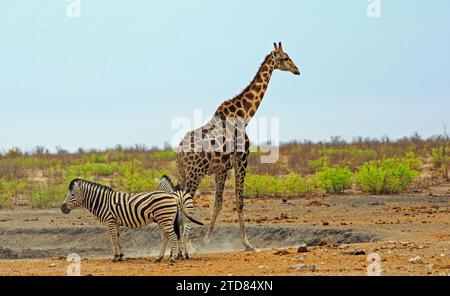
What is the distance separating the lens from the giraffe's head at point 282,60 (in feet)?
57.7

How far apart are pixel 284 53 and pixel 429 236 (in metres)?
3.89

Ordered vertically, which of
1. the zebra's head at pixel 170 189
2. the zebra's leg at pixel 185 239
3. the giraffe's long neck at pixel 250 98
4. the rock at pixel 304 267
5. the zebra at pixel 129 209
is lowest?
the rock at pixel 304 267

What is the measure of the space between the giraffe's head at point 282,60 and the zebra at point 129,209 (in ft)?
11.8

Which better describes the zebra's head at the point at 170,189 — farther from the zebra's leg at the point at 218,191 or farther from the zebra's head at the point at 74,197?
the zebra's head at the point at 74,197

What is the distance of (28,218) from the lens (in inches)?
864

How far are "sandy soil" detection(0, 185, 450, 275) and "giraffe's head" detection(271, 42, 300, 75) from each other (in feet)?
9.34

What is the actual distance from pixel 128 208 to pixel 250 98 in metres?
3.50

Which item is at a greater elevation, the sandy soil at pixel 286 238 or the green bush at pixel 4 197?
the green bush at pixel 4 197

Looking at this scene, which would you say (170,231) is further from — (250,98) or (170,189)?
(250,98)

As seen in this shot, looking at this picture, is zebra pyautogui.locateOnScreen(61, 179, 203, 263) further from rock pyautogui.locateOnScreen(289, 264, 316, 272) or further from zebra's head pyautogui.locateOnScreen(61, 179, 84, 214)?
rock pyautogui.locateOnScreen(289, 264, 316, 272)

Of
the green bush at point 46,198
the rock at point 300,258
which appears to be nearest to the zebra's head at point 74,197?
the rock at point 300,258

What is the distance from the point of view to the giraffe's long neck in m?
17.3
